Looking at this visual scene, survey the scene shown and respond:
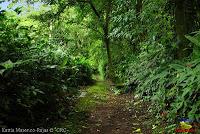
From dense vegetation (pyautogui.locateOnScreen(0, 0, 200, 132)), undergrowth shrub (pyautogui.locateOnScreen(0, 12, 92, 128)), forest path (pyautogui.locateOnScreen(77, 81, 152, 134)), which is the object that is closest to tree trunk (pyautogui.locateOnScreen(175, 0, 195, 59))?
dense vegetation (pyautogui.locateOnScreen(0, 0, 200, 132))

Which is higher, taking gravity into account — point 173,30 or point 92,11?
point 92,11

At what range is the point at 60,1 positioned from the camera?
14383 millimetres

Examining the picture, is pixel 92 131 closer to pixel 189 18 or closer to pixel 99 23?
pixel 189 18

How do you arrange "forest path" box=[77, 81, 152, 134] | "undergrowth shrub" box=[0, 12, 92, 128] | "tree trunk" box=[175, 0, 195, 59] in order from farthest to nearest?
"tree trunk" box=[175, 0, 195, 59] → "forest path" box=[77, 81, 152, 134] → "undergrowth shrub" box=[0, 12, 92, 128]

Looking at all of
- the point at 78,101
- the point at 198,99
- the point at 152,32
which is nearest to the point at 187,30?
the point at 152,32

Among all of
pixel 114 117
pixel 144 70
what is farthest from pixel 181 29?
pixel 114 117

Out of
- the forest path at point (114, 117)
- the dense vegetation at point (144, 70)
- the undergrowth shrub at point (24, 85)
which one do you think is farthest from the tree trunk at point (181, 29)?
the undergrowth shrub at point (24, 85)

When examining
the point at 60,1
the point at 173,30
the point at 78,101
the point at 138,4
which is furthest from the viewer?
the point at 60,1

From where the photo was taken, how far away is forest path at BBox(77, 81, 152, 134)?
5355mm

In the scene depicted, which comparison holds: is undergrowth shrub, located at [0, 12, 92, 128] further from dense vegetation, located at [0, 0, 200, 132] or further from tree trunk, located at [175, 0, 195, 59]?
tree trunk, located at [175, 0, 195, 59]

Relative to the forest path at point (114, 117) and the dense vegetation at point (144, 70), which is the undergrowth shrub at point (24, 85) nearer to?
the dense vegetation at point (144, 70)

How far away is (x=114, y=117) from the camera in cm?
643

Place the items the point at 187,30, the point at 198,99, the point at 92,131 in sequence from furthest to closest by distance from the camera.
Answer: the point at 187,30 < the point at 92,131 < the point at 198,99

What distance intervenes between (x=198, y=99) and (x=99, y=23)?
36.5ft
